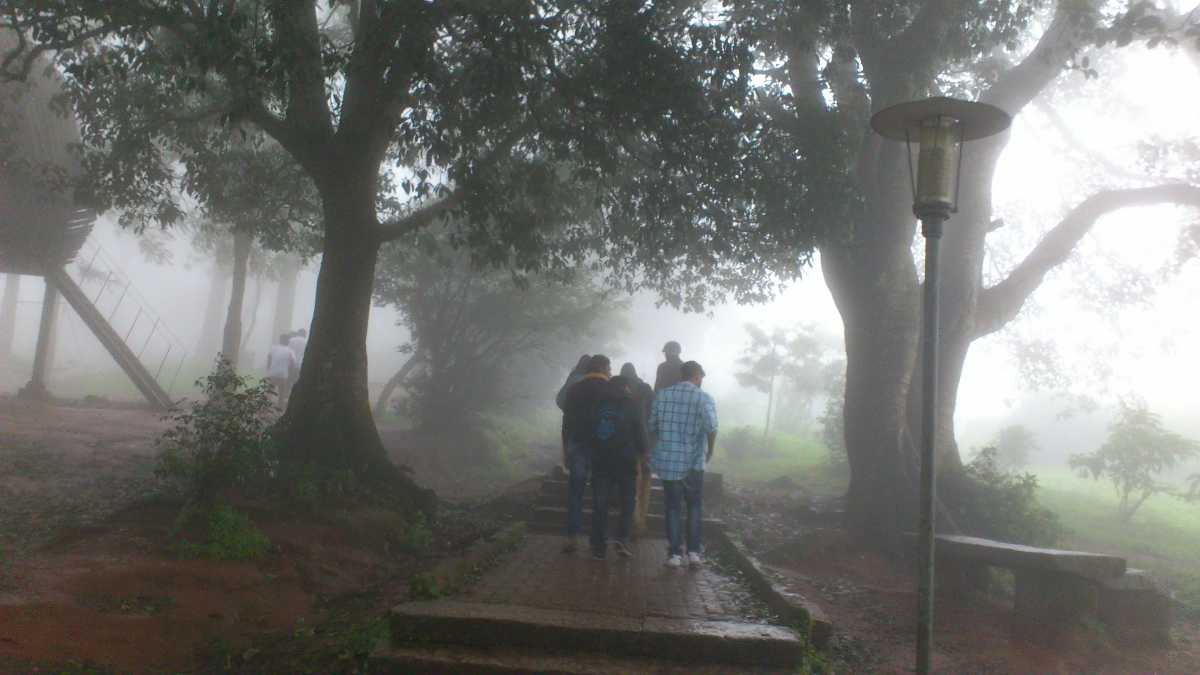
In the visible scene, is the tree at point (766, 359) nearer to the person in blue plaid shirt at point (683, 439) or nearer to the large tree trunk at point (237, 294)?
the large tree trunk at point (237, 294)

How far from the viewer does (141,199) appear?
13008 mm

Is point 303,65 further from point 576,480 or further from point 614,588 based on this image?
point 614,588

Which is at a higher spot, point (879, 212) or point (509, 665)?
point (879, 212)

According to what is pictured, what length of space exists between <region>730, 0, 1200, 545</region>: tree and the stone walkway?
4821 millimetres

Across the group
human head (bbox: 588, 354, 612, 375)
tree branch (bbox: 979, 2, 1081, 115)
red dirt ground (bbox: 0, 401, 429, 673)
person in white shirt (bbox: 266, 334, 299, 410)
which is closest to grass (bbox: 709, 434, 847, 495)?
tree branch (bbox: 979, 2, 1081, 115)

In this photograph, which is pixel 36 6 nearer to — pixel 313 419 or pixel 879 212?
pixel 313 419

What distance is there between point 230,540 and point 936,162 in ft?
21.1

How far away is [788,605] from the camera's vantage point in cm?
661

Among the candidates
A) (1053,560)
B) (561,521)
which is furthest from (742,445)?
(1053,560)

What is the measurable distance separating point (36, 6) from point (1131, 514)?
20718 mm

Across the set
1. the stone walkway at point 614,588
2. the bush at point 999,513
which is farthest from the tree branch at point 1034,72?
the stone walkway at point 614,588

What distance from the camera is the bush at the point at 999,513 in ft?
40.7

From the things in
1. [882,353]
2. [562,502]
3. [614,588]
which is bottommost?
[614,588]

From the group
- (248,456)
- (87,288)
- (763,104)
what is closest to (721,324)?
(87,288)
